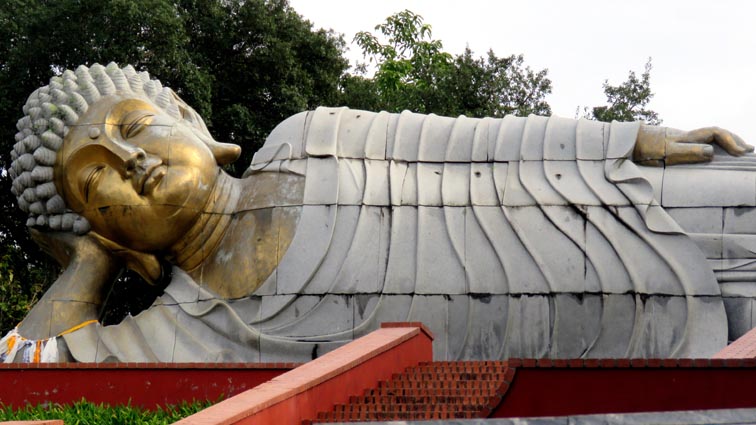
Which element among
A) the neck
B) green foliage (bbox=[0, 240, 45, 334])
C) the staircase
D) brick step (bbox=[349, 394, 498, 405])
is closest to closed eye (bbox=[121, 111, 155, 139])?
the neck

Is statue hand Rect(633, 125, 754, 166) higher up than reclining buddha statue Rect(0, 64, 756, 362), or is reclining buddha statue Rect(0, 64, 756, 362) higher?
statue hand Rect(633, 125, 754, 166)

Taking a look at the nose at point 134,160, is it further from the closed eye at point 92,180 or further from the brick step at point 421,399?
the brick step at point 421,399

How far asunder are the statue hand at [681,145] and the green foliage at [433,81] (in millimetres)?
8153

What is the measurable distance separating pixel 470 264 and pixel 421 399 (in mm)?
3062

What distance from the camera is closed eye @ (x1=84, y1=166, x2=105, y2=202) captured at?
12.2 metres

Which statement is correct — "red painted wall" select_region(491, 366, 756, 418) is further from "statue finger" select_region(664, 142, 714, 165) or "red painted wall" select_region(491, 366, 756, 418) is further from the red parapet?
"statue finger" select_region(664, 142, 714, 165)

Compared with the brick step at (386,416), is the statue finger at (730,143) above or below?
above

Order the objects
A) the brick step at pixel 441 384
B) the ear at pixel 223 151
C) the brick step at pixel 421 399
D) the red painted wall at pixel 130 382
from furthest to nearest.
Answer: the ear at pixel 223 151 → the red painted wall at pixel 130 382 → the brick step at pixel 441 384 → the brick step at pixel 421 399

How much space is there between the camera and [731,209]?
1166 centimetres

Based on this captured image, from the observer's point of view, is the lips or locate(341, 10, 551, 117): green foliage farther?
locate(341, 10, 551, 117): green foliage

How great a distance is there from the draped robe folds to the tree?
577 centimetres

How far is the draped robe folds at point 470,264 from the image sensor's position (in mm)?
11469

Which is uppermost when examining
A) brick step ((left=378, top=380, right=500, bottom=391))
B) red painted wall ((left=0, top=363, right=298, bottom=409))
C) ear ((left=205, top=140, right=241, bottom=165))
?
ear ((left=205, top=140, right=241, bottom=165))

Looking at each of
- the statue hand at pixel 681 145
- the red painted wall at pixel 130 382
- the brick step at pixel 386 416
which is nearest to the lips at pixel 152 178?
the red painted wall at pixel 130 382
